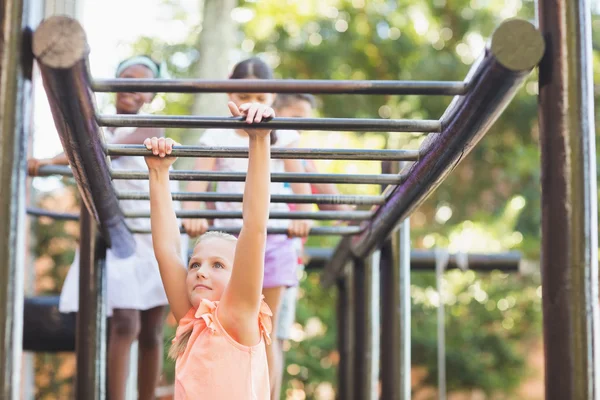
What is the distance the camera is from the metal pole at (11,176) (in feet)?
3.97

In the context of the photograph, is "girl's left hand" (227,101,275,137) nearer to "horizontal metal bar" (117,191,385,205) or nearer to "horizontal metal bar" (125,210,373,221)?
"horizontal metal bar" (117,191,385,205)

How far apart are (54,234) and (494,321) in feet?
14.7

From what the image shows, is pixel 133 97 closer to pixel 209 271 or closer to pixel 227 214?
pixel 227 214

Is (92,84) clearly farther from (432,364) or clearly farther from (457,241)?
(457,241)

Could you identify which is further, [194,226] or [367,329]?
[367,329]

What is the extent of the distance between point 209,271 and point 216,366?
0.19m

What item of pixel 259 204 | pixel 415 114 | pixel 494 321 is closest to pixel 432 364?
pixel 494 321

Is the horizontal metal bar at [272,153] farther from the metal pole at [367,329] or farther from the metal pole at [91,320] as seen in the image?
the metal pole at [367,329]

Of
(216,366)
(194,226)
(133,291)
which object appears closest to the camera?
(216,366)

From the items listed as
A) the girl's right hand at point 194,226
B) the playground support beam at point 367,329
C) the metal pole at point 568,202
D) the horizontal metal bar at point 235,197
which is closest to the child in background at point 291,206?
the playground support beam at point 367,329

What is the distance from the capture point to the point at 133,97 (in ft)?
8.87

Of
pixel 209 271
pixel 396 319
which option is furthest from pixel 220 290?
pixel 396 319

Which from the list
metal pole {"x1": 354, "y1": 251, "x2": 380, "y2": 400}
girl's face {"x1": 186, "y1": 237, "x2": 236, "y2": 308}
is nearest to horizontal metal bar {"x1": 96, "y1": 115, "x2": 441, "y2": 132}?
girl's face {"x1": 186, "y1": 237, "x2": 236, "y2": 308}

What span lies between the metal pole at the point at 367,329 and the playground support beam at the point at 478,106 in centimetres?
100
